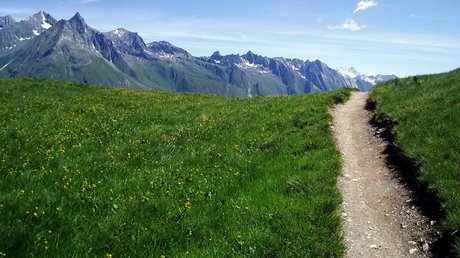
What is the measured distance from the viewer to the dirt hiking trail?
923 centimetres

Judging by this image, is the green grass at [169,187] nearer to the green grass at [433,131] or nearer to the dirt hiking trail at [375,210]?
the dirt hiking trail at [375,210]

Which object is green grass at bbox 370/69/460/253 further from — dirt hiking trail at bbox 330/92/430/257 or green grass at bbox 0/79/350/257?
green grass at bbox 0/79/350/257

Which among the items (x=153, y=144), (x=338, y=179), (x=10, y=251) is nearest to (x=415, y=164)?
(x=338, y=179)

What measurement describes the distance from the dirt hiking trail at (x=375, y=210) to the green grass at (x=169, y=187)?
0.50 meters

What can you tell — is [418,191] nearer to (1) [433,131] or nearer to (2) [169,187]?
(1) [433,131]

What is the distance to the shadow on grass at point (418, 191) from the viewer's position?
8.80 meters

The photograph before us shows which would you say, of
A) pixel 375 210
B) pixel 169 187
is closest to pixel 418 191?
pixel 375 210

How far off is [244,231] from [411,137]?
8.58 metres

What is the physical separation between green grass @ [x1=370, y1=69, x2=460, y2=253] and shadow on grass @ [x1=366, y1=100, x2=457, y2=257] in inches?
6.5

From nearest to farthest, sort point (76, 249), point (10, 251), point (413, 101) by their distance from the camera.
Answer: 1. point (10, 251)
2. point (76, 249)
3. point (413, 101)

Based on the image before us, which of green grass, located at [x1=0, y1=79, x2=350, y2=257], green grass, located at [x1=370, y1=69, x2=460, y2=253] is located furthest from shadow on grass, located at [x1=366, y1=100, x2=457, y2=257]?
green grass, located at [x1=0, y1=79, x2=350, y2=257]

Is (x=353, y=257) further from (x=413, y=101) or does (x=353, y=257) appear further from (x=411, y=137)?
(x=413, y=101)

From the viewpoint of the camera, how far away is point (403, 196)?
11.6 m

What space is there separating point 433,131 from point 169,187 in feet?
31.8
